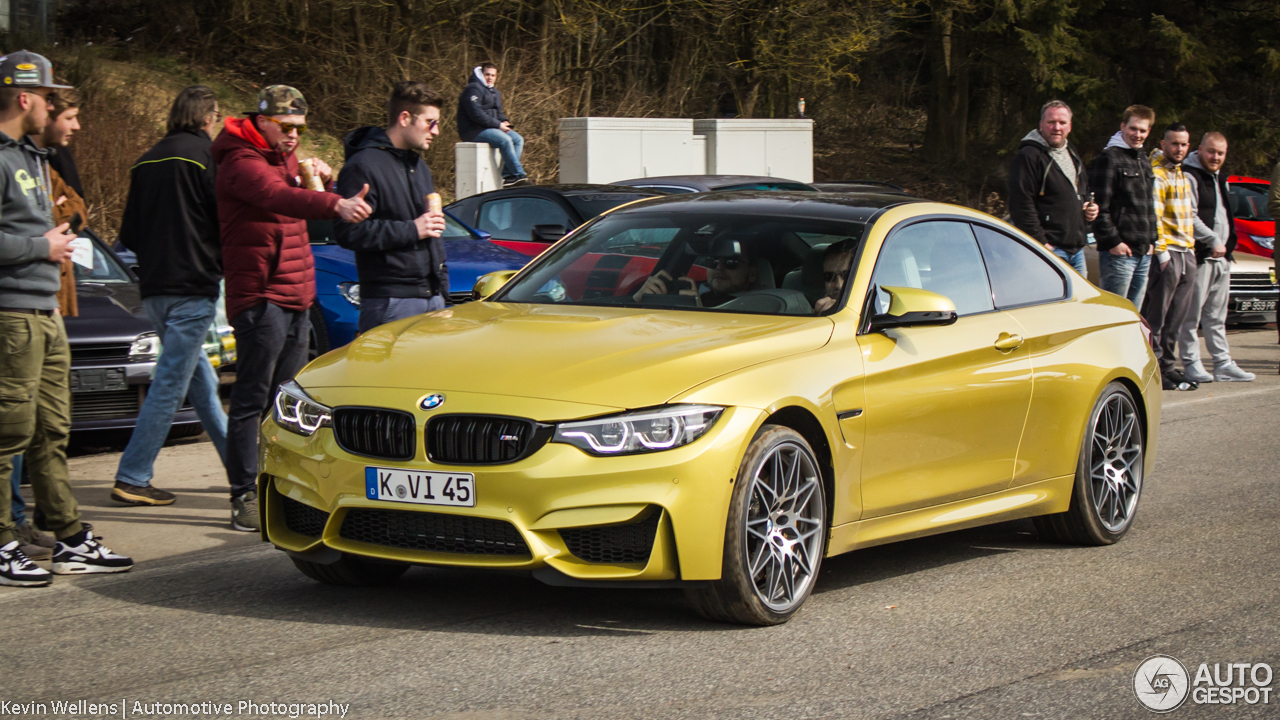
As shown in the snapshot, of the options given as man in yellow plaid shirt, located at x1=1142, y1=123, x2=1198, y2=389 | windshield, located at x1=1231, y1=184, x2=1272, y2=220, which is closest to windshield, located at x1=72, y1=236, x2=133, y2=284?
man in yellow plaid shirt, located at x1=1142, y1=123, x2=1198, y2=389

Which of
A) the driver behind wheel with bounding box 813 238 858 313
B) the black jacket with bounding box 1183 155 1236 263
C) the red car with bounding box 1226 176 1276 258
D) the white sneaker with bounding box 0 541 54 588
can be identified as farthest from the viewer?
the red car with bounding box 1226 176 1276 258

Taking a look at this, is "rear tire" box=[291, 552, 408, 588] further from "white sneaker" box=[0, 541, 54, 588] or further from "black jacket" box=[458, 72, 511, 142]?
"black jacket" box=[458, 72, 511, 142]

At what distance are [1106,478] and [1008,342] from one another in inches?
38.1

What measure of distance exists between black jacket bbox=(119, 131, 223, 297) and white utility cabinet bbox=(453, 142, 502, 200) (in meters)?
13.2

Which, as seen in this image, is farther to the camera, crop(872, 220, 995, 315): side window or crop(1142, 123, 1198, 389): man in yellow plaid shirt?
crop(1142, 123, 1198, 389): man in yellow plaid shirt

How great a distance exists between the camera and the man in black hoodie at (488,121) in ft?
67.2

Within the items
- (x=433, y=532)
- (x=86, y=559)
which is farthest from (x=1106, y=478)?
(x=86, y=559)

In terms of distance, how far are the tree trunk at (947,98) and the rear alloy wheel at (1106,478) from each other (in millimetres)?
25240

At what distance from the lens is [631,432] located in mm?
4824

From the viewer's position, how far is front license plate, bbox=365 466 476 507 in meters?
4.86

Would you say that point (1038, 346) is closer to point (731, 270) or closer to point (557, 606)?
point (731, 270)

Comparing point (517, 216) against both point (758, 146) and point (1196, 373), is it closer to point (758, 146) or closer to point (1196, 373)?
point (1196, 373)

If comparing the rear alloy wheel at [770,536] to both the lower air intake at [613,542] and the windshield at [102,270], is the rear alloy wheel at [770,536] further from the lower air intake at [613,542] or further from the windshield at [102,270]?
the windshield at [102,270]

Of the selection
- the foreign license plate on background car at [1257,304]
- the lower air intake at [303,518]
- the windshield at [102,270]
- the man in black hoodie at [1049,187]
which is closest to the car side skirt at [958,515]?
the lower air intake at [303,518]
